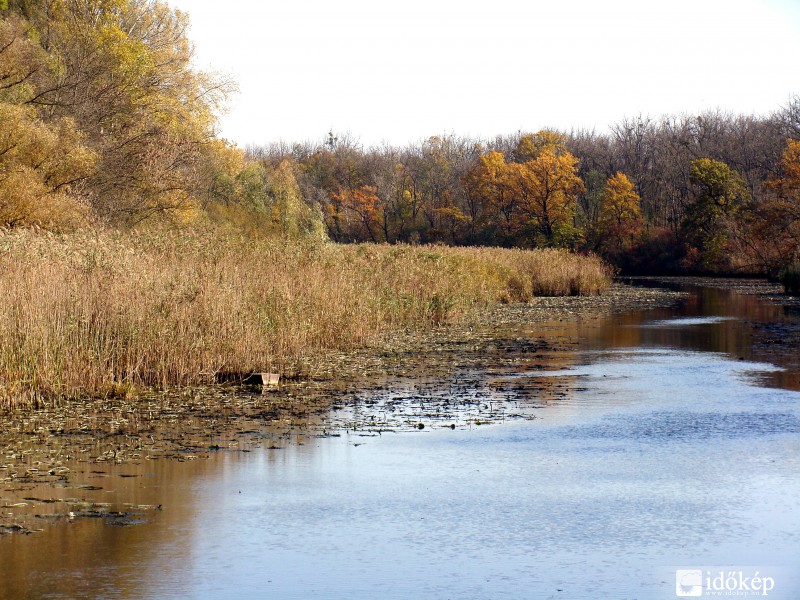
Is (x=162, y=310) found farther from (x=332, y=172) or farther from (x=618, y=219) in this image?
(x=332, y=172)

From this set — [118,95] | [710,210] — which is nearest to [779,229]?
[710,210]

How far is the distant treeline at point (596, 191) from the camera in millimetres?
61906

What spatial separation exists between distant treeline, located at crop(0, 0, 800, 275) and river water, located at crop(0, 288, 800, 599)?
14.5 m

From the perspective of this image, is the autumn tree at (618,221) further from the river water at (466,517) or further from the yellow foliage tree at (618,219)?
the river water at (466,517)

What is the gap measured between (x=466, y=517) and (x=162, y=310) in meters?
6.96

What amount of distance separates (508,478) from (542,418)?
2.96m

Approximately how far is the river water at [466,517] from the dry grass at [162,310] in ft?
11.3

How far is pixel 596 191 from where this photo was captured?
81875 millimetres

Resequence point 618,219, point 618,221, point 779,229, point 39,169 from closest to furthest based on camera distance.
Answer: point 39,169, point 779,229, point 618,221, point 618,219

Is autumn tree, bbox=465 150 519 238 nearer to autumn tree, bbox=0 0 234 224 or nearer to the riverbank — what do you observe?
autumn tree, bbox=0 0 234 224

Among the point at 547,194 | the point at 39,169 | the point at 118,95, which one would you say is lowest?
the point at 39,169

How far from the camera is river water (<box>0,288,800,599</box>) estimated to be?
566 centimetres

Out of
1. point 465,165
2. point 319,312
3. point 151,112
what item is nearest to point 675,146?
point 465,165

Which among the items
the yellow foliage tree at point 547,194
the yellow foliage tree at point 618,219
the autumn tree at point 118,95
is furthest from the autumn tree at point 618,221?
the autumn tree at point 118,95
